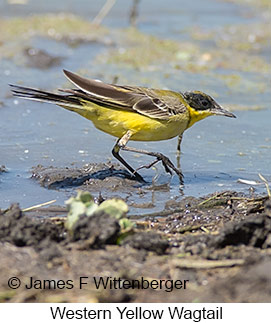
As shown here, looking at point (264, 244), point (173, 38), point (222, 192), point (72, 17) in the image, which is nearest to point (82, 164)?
point (222, 192)

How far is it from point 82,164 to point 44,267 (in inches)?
150

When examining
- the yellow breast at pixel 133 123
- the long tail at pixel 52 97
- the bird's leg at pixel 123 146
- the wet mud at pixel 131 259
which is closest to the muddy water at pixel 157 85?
the bird's leg at pixel 123 146

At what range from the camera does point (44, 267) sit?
4.71 meters

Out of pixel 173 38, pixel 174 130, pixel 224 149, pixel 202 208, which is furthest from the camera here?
pixel 173 38

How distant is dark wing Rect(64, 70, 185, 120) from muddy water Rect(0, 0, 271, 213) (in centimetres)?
82

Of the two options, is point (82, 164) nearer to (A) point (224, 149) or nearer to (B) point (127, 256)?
(A) point (224, 149)

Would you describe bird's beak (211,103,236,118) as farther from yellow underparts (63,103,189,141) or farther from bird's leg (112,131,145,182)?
bird's leg (112,131,145,182)

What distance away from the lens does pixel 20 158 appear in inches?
337

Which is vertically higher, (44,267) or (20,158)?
(44,267)

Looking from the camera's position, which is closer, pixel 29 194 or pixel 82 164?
pixel 29 194

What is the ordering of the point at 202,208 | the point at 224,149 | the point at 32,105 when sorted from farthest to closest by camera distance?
the point at 32,105
the point at 224,149
the point at 202,208

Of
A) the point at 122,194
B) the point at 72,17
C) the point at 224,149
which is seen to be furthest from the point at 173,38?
the point at 122,194

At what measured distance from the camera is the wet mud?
452cm

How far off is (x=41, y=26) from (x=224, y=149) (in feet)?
25.1
